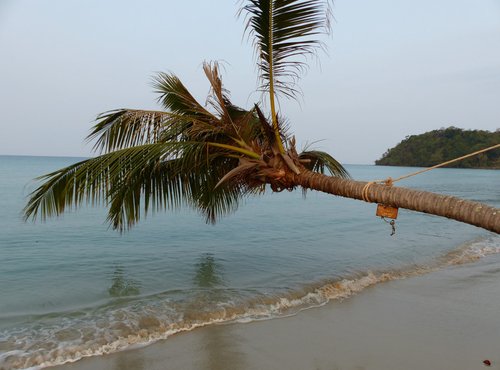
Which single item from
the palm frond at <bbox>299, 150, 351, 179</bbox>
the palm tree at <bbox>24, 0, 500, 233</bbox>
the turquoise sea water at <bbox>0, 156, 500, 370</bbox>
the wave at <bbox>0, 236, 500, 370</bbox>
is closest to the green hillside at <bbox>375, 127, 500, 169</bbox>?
the turquoise sea water at <bbox>0, 156, 500, 370</bbox>

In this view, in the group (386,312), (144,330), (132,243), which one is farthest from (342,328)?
(132,243)

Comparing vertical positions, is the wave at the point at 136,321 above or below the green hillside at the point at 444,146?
below

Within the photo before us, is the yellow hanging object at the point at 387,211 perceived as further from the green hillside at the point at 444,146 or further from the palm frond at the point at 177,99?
the green hillside at the point at 444,146

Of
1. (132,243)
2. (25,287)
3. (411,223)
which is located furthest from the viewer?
(411,223)

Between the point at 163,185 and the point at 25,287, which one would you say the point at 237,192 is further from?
the point at 25,287

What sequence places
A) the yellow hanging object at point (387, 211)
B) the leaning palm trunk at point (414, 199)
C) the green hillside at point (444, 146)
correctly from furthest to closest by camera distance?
the green hillside at point (444, 146) → the yellow hanging object at point (387, 211) → the leaning palm trunk at point (414, 199)

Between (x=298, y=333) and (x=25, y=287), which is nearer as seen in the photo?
(x=298, y=333)

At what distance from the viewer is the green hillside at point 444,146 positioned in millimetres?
92375

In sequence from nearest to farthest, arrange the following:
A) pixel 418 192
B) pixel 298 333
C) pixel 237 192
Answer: pixel 418 192
pixel 298 333
pixel 237 192

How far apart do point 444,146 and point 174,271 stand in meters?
99.7

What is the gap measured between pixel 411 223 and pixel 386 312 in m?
15.1

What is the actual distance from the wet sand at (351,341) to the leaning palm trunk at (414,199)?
2192mm

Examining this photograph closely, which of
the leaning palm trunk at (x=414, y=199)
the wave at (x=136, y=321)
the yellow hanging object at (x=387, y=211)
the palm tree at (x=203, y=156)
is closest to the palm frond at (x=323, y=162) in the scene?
the palm tree at (x=203, y=156)

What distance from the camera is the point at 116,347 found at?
229 inches
